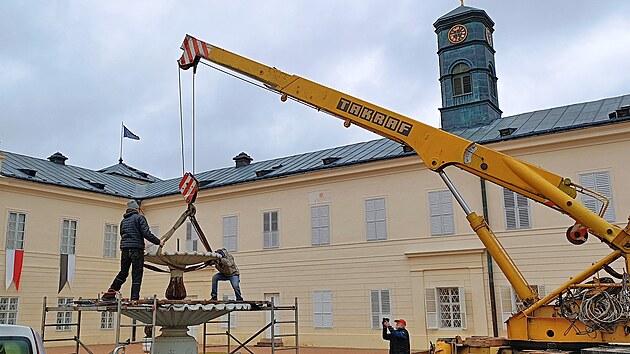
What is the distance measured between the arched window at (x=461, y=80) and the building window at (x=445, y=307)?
851 centimetres

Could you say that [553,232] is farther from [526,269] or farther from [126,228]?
[126,228]

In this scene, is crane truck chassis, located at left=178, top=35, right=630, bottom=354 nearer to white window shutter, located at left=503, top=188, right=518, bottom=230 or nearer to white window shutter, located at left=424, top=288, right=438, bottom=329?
white window shutter, located at left=503, top=188, right=518, bottom=230

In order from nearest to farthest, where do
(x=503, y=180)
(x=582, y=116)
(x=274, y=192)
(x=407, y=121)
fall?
(x=503, y=180)
(x=407, y=121)
(x=582, y=116)
(x=274, y=192)

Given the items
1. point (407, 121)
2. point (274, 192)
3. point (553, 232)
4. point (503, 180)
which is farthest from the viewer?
point (274, 192)

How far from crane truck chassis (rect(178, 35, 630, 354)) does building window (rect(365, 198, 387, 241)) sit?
9948 mm

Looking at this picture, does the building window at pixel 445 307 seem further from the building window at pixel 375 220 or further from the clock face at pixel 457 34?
the clock face at pixel 457 34

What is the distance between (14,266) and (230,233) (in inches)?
325

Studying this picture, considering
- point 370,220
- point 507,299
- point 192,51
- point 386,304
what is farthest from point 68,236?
point 507,299

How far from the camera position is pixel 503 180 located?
10500 millimetres

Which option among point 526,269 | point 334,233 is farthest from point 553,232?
point 334,233

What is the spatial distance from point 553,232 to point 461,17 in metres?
10.4

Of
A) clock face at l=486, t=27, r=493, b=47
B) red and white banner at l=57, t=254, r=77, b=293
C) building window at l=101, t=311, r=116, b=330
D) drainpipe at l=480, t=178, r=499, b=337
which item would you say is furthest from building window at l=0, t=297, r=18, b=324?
clock face at l=486, t=27, r=493, b=47

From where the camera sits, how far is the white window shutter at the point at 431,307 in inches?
779

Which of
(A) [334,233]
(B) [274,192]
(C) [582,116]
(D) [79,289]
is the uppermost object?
(C) [582,116]
